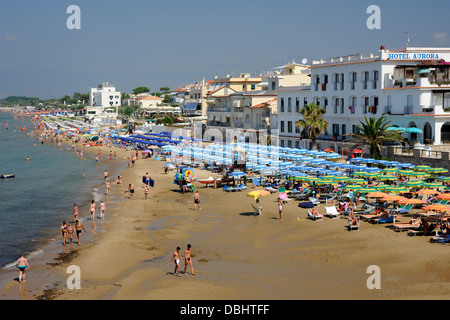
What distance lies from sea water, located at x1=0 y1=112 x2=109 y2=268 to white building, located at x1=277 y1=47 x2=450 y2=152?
81.4 feet

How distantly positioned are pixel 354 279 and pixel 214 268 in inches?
216

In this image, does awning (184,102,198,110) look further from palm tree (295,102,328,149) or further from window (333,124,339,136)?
palm tree (295,102,328,149)

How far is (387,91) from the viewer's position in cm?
4469

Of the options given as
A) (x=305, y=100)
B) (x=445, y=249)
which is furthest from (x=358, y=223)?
(x=305, y=100)

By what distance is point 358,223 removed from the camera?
971 inches

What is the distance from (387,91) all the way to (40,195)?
3141 centimetres

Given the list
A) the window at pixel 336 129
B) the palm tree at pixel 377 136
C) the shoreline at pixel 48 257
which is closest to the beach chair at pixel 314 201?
the palm tree at pixel 377 136

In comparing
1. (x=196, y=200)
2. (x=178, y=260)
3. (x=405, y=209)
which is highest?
(x=405, y=209)

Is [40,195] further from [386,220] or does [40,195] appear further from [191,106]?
[191,106]

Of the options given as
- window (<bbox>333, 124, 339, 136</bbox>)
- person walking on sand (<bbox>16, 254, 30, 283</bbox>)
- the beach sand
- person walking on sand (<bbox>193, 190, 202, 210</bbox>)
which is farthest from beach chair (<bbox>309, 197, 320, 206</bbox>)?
window (<bbox>333, 124, 339, 136</bbox>)

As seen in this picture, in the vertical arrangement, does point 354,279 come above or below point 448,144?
below

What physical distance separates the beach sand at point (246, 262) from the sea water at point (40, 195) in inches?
143

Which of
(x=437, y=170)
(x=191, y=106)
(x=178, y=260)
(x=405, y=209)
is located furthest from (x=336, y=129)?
(x=191, y=106)
